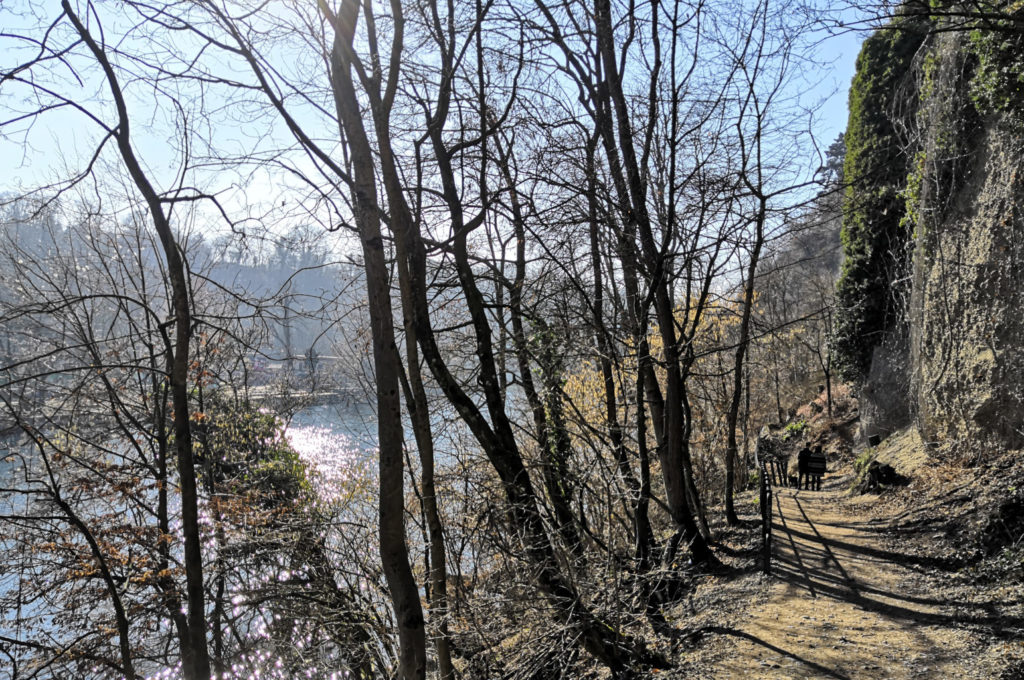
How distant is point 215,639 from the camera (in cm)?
1066

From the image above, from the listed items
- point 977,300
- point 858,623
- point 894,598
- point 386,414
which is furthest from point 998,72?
point 386,414

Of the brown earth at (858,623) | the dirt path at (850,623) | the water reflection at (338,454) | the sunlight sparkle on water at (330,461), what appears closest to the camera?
the brown earth at (858,623)

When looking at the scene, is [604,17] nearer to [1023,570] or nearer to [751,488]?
[1023,570]

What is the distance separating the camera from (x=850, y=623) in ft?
19.3

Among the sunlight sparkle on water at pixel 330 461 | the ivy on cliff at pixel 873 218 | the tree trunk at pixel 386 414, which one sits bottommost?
the sunlight sparkle on water at pixel 330 461

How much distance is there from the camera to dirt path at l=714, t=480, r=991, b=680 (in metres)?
4.96

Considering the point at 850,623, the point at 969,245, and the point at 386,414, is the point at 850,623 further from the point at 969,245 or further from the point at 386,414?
the point at 969,245

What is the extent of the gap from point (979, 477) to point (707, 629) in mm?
4311

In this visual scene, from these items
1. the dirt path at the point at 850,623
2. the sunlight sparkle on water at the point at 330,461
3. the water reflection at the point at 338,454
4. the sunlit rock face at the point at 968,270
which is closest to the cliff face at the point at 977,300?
the sunlit rock face at the point at 968,270

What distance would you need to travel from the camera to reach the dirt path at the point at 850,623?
195 inches

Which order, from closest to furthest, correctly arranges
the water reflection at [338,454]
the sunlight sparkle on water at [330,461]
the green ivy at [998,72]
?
the green ivy at [998,72], the water reflection at [338,454], the sunlight sparkle on water at [330,461]

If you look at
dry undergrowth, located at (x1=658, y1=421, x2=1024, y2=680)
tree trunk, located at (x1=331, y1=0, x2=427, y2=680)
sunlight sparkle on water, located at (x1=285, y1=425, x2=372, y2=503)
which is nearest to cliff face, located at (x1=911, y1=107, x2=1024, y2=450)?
dry undergrowth, located at (x1=658, y1=421, x2=1024, y2=680)

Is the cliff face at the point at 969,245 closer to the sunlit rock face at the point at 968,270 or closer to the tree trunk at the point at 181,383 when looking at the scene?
the sunlit rock face at the point at 968,270

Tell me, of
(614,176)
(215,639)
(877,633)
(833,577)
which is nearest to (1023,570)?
(877,633)
